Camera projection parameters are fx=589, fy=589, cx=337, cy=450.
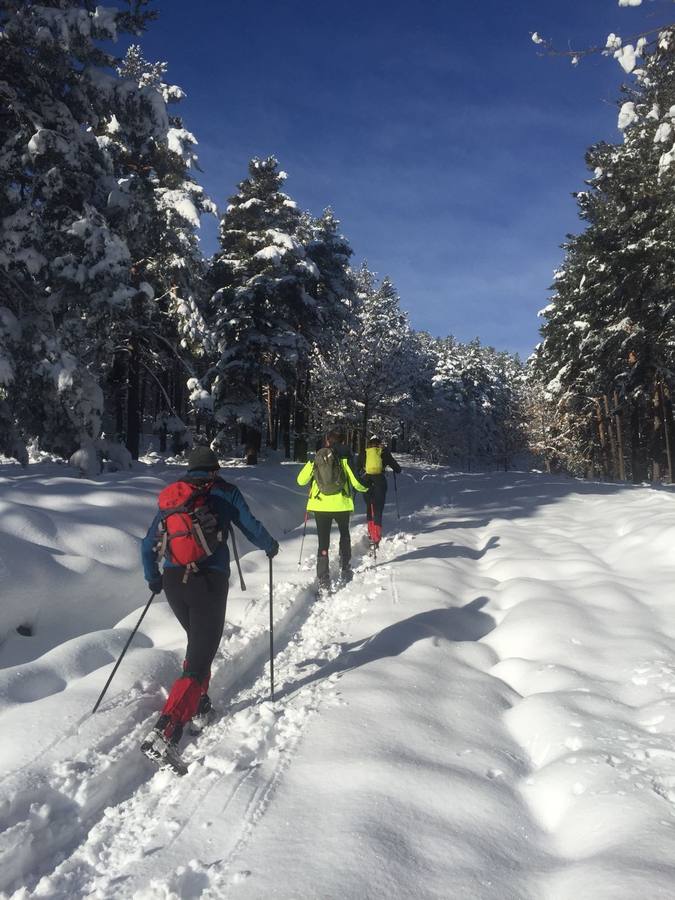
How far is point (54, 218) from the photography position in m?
12.0

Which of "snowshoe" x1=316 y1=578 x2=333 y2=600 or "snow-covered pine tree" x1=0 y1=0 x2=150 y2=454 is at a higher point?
"snow-covered pine tree" x1=0 y1=0 x2=150 y2=454

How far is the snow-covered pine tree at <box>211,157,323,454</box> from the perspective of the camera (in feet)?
73.5

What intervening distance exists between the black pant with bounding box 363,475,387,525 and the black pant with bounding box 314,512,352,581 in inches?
77.6

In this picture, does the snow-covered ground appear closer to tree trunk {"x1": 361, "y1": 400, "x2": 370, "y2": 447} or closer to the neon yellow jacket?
the neon yellow jacket

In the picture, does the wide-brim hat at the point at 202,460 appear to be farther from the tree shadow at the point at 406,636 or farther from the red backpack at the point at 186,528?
the tree shadow at the point at 406,636

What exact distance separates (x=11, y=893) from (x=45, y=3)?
554 inches

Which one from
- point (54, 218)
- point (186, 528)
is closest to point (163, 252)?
point (54, 218)

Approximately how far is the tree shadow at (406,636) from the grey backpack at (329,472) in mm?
2420

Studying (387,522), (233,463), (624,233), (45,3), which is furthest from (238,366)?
(624,233)

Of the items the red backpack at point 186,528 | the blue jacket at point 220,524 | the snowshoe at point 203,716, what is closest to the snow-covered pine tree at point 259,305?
the blue jacket at point 220,524

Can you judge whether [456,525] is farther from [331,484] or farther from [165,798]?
[165,798]

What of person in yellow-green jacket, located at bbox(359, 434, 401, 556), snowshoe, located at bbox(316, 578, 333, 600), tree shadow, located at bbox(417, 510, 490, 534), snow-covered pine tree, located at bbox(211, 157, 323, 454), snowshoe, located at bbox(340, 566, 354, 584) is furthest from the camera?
snow-covered pine tree, located at bbox(211, 157, 323, 454)

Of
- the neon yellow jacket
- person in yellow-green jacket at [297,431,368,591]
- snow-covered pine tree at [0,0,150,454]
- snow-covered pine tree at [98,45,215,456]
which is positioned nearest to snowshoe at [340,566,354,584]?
person in yellow-green jacket at [297,431,368,591]

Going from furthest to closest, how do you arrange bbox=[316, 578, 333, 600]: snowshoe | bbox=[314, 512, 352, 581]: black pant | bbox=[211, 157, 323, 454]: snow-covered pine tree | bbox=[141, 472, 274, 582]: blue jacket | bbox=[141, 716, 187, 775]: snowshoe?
bbox=[211, 157, 323, 454]: snow-covered pine tree
bbox=[314, 512, 352, 581]: black pant
bbox=[316, 578, 333, 600]: snowshoe
bbox=[141, 472, 274, 582]: blue jacket
bbox=[141, 716, 187, 775]: snowshoe
